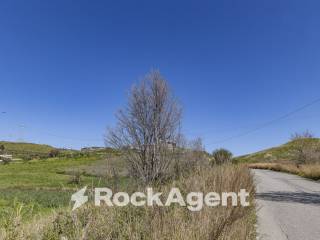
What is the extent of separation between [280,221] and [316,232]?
1.61 metres

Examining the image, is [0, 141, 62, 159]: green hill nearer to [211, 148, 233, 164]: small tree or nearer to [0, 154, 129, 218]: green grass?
[0, 154, 129, 218]: green grass

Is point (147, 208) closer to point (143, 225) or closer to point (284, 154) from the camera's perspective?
point (143, 225)

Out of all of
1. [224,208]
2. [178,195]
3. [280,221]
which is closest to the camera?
[224,208]

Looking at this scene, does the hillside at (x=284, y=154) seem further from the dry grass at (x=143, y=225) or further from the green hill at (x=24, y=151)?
the dry grass at (x=143, y=225)

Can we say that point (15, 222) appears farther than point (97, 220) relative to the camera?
No

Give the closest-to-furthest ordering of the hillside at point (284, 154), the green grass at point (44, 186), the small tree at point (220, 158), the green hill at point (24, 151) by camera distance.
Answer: the green grass at point (44, 186)
the small tree at point (220, 158)
the hillside at point (284, 154)
the green hill at point (24, 151)

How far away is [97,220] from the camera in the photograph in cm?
521

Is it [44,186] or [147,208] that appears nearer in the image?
[147,208]

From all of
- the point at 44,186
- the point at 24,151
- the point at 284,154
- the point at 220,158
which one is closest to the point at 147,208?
the point at 220,158

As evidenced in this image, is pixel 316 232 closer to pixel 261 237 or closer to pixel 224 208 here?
pixel 261 237

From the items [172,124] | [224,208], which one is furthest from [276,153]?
[224,208]

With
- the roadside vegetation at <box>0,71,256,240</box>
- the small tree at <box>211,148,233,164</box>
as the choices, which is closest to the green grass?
the roadside vegetation at <box>0,71,256,240</box>

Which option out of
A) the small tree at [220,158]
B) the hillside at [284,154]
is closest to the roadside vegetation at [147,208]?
Result: the small tree at [220,158]

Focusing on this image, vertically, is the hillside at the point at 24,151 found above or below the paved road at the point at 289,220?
above
